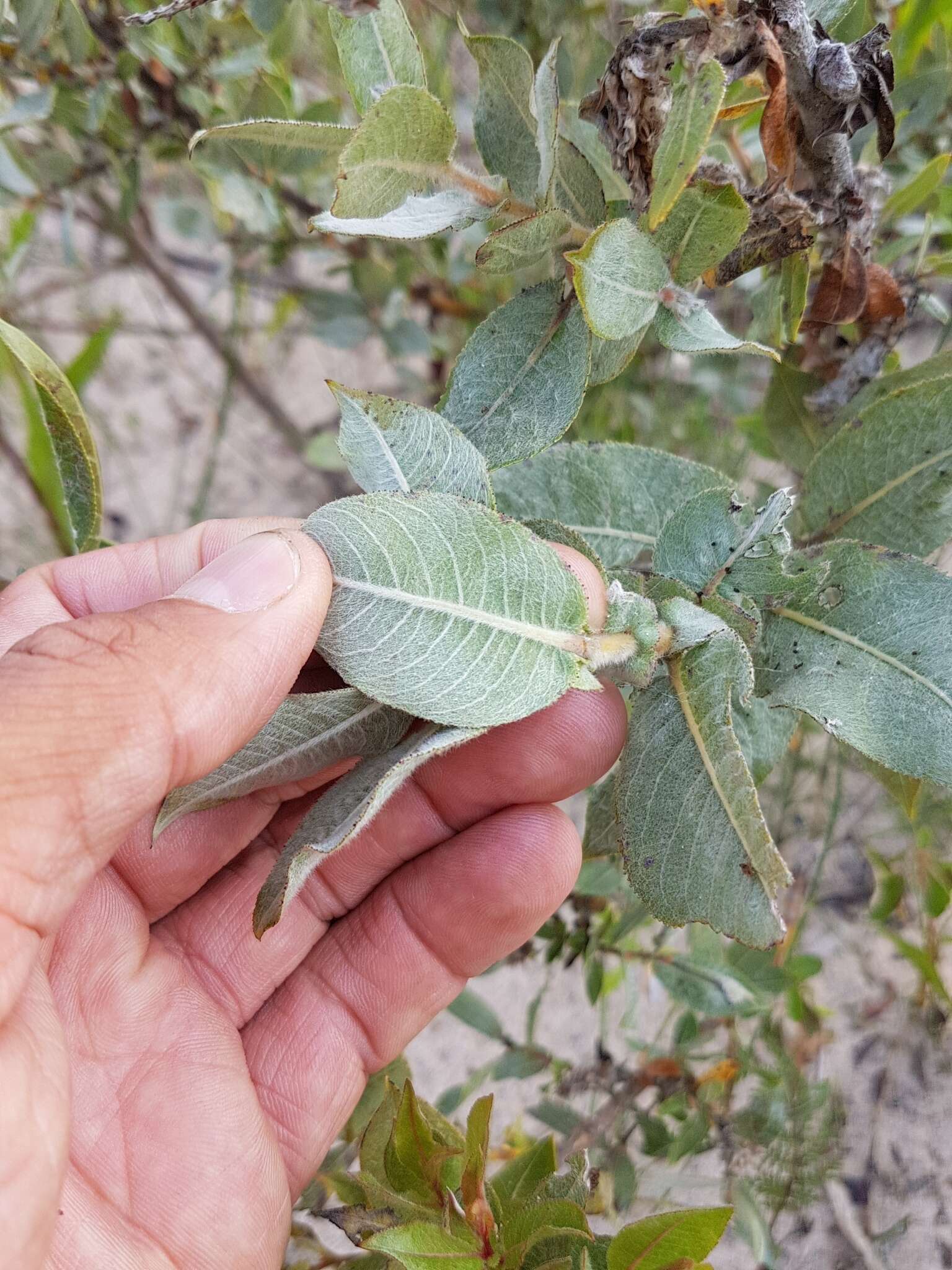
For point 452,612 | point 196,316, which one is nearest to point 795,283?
point 452,612

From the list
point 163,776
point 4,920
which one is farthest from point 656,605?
point 4,920

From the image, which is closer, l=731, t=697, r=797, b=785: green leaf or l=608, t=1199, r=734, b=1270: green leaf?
l=608, t=1199, r=734, b=1270: green leaf

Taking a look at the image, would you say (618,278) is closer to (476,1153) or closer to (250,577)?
(250,577)

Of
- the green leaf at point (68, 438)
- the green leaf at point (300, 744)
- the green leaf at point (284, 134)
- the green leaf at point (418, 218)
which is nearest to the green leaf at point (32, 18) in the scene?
the green leaf at point (68, 438)

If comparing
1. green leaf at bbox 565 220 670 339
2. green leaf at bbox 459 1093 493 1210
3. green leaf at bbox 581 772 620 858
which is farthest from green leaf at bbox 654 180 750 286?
green leaf at bbox 459 1093 493 1210

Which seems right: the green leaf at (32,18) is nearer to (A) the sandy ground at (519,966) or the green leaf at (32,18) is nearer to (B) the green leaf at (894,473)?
(A) the sandy ground at (519,966)

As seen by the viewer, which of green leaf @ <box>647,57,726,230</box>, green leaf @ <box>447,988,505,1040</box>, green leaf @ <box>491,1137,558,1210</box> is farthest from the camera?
green leaf @ <box>447,988,505,1040</box>

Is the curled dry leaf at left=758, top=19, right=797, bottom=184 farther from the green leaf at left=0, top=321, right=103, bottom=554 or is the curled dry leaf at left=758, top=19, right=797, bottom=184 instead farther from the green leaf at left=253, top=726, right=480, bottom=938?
the green leaf at left=0, top=321, right=103, bottom=554

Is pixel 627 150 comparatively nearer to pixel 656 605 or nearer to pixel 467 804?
pixel 656 605
